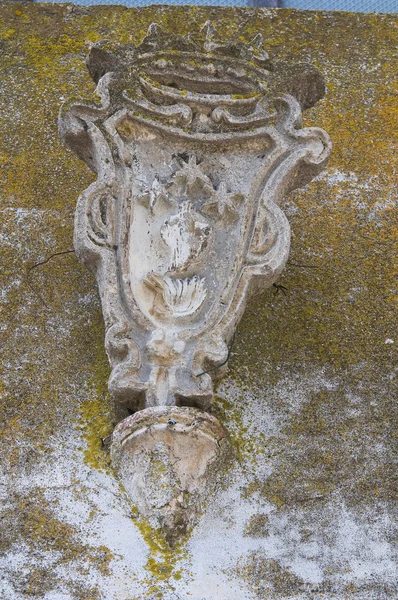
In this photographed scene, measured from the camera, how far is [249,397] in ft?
12.2

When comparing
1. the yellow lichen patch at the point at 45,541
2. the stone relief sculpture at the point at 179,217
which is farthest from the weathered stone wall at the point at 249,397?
the stone relief sculpture at the point at 179,217

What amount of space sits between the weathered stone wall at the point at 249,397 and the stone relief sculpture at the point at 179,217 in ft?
0.50

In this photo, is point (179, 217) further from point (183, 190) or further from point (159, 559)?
point (159, 559)

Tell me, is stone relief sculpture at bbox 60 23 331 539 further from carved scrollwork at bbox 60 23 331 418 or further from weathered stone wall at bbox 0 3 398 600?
weathered stone wall at bbox 0 3 398 600

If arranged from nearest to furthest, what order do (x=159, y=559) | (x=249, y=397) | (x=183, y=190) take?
(x=159, y=559)
(x=249, y=397)
(x=183, y=190)

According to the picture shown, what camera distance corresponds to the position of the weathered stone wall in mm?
3178

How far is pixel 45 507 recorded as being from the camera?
3359 mm

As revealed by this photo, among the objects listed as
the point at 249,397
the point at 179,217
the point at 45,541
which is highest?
the point at 179,217

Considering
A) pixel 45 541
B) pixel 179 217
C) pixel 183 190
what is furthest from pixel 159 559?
pixel 183 190

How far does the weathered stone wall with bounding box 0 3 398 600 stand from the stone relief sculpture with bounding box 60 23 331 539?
15cm

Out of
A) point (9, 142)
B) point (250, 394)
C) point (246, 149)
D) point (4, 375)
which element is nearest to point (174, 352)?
point (250, 394)

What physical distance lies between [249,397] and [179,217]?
670 millimetres

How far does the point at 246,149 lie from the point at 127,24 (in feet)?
5.75

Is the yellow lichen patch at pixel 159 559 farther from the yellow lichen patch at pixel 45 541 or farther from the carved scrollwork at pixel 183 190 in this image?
the carved scrollwork at pixel 183 190
